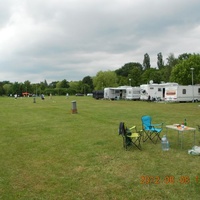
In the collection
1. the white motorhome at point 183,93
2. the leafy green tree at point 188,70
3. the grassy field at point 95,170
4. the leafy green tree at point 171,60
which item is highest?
the leafy green tree at point 171,60

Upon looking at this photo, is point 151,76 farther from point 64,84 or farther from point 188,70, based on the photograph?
point 64,84

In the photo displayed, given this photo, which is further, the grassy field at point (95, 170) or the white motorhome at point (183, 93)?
the white motorhome at point (183, 93)

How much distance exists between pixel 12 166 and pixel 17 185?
3.83ft

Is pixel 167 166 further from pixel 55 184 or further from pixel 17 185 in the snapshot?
pixel 17 185

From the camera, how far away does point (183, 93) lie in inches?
1110

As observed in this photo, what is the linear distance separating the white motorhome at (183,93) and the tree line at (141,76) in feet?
8.83

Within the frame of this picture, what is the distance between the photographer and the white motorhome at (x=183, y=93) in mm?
28000

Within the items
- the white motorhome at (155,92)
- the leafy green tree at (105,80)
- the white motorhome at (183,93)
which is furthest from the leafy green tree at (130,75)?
the white motorhome at (183,93)

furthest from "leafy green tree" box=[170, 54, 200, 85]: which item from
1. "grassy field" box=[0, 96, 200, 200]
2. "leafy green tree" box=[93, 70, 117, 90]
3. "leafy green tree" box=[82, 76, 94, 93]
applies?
"leafy green tree" box=[82, 76, 94, 93]

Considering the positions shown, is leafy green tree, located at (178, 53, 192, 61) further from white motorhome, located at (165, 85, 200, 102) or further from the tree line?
white motorhome, located at (165, 85, 200, 102)

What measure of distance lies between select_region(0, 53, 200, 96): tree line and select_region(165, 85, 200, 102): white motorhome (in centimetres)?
269

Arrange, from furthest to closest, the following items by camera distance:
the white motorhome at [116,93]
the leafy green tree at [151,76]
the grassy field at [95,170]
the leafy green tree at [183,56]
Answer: the leafy green tree at [183,56], the leafy green tree at [151,76], the white motorhome at [116,93], the grassy field at [95,170]

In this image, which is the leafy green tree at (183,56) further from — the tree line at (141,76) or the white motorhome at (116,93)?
the white motorhome at (116,93)

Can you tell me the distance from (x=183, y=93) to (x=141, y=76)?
38673mm
